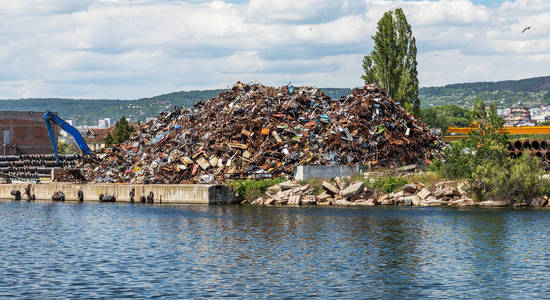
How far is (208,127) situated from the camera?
66.6 metres

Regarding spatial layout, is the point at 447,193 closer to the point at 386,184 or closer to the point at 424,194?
the point at 424,194

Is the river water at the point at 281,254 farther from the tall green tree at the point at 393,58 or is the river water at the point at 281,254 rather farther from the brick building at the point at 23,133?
the brick building at the point at 23,133

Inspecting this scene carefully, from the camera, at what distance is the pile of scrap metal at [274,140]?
196 feet

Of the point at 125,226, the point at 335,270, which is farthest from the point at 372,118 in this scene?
the point at 335,270

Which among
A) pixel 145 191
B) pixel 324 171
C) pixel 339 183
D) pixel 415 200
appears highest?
pixel 324 171

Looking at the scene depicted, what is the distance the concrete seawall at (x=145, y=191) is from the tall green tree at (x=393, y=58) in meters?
29.1

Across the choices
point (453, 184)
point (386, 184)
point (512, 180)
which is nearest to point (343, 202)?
point (386, 184)

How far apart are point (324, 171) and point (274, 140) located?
236 inches

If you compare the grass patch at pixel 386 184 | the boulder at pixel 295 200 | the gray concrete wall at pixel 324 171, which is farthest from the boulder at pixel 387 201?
the boulder at pixel 295 200

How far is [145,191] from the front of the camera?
6134 cm

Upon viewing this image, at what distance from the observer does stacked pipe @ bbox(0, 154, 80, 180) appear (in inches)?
3120

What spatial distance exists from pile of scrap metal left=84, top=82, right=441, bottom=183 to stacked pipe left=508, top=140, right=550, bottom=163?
6.41 metres

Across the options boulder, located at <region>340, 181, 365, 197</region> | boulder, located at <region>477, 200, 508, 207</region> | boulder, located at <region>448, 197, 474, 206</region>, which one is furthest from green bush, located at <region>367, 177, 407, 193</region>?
boulder, located at <region>477, 200, 508, 207</region>

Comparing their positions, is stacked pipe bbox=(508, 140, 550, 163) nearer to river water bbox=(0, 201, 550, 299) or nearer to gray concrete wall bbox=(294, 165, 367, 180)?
river water bbox=(0, 201, 550, 299)
